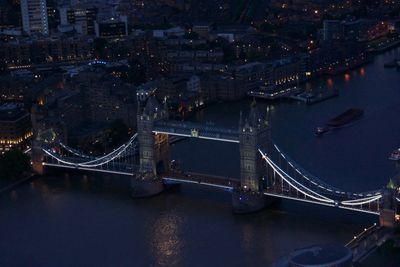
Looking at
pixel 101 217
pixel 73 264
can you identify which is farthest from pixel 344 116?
pixel 73 264

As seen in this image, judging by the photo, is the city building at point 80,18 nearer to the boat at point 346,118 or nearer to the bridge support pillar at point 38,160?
the boat at point 346,118

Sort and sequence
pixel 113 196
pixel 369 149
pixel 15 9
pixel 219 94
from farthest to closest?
1. pixel 15 9
2. pixel 219 94
3. pixel 369 149
4. pixel 113 196

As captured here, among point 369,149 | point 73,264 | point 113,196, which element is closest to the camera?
point 73,264

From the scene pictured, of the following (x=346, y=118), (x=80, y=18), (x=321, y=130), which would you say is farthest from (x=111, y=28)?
(x=321, y=130)

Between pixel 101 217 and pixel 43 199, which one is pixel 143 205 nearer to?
pixel 101 217

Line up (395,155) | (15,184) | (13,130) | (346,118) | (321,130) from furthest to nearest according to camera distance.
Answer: (346,118) < (13,130) < (321,130) < (15,184) < (395,155)

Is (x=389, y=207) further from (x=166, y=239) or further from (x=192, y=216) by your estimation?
(x=166, y=239)
